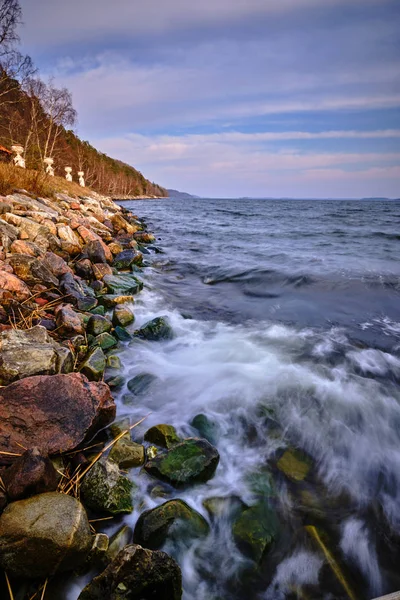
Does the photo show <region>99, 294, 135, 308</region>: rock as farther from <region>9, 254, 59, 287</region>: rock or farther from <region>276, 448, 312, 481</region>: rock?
<region>276, 448, 312, 481</region>: rock

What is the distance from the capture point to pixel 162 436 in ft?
9.83

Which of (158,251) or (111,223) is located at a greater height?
(111,223)

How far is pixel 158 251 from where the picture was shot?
13.5 metres

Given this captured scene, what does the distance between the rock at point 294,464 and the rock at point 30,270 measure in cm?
459

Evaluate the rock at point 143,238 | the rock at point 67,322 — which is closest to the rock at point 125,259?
the rock at point 143,238

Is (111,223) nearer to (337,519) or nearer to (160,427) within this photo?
(160,427)

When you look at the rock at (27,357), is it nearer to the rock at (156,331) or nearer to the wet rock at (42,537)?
the wet rock at (42,537)

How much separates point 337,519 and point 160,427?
5.65ft

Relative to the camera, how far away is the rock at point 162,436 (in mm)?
2975

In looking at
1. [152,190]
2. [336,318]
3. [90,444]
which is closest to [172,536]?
[90,444]

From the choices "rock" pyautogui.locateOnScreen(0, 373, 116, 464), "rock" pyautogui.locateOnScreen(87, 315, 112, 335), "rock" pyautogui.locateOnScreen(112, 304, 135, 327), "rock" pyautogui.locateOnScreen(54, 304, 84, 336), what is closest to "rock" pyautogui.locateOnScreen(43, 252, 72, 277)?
"rock" pyautogui.locateOnScreen(112, 304, 135, 327)

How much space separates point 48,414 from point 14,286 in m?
2.79

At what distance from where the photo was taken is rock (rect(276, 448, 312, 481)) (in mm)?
2949

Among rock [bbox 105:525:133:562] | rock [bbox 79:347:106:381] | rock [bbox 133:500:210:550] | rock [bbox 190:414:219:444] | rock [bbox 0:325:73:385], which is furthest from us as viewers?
rock [bbox 79:347:106:381]
